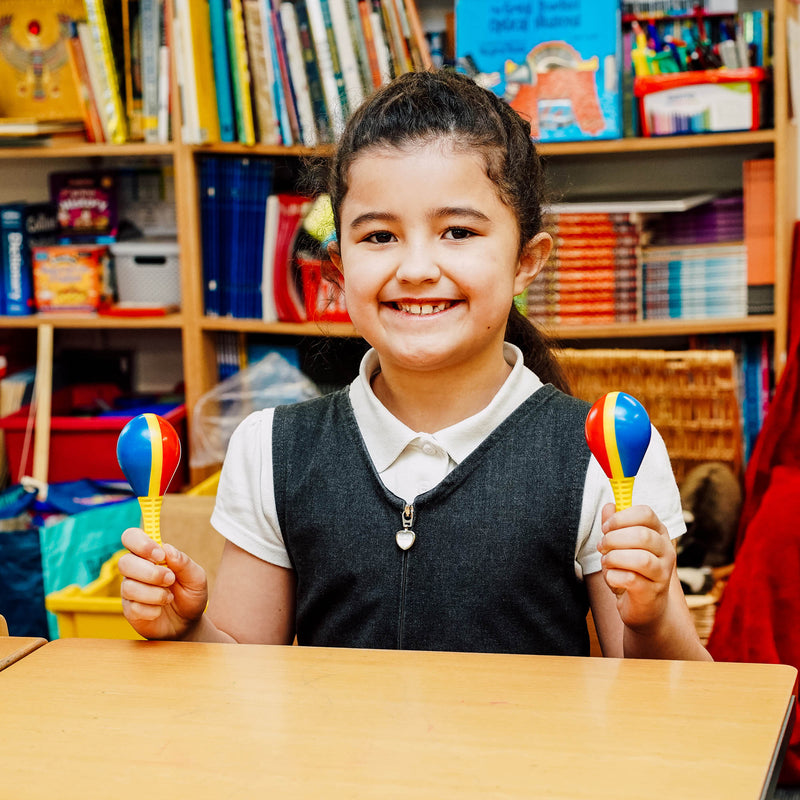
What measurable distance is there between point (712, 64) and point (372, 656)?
179 cm

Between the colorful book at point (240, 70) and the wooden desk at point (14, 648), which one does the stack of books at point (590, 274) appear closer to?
the colorful book at point (240, 70)

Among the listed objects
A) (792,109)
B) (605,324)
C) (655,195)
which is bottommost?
(605,324)

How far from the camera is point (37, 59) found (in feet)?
8.54

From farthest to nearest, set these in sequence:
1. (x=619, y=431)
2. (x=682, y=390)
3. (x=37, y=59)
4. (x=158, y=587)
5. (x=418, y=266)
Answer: (x=37, y=59) < (x=682, y=390) < (x=418, y=266) < (x=158, y=587) < (x=619, y=431)

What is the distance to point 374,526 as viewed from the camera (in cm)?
104

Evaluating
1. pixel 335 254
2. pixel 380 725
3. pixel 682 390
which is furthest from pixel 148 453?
pixel 682 390

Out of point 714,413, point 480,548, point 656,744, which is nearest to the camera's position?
point 656,744

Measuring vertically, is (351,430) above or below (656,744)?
above

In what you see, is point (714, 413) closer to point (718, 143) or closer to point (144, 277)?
point (718, 143)

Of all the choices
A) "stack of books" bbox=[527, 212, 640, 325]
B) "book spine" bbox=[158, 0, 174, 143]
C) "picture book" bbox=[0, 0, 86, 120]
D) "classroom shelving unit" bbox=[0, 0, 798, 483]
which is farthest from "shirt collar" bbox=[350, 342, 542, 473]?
"picture book" bbox=[0, 0, 86, 120]

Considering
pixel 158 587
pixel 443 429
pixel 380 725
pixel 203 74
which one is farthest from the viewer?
pixel 203 74

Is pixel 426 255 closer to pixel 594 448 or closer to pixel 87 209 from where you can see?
pixel 594 448

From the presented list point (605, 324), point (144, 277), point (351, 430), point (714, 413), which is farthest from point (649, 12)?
point (351, 430)

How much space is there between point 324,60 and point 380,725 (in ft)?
6.05
